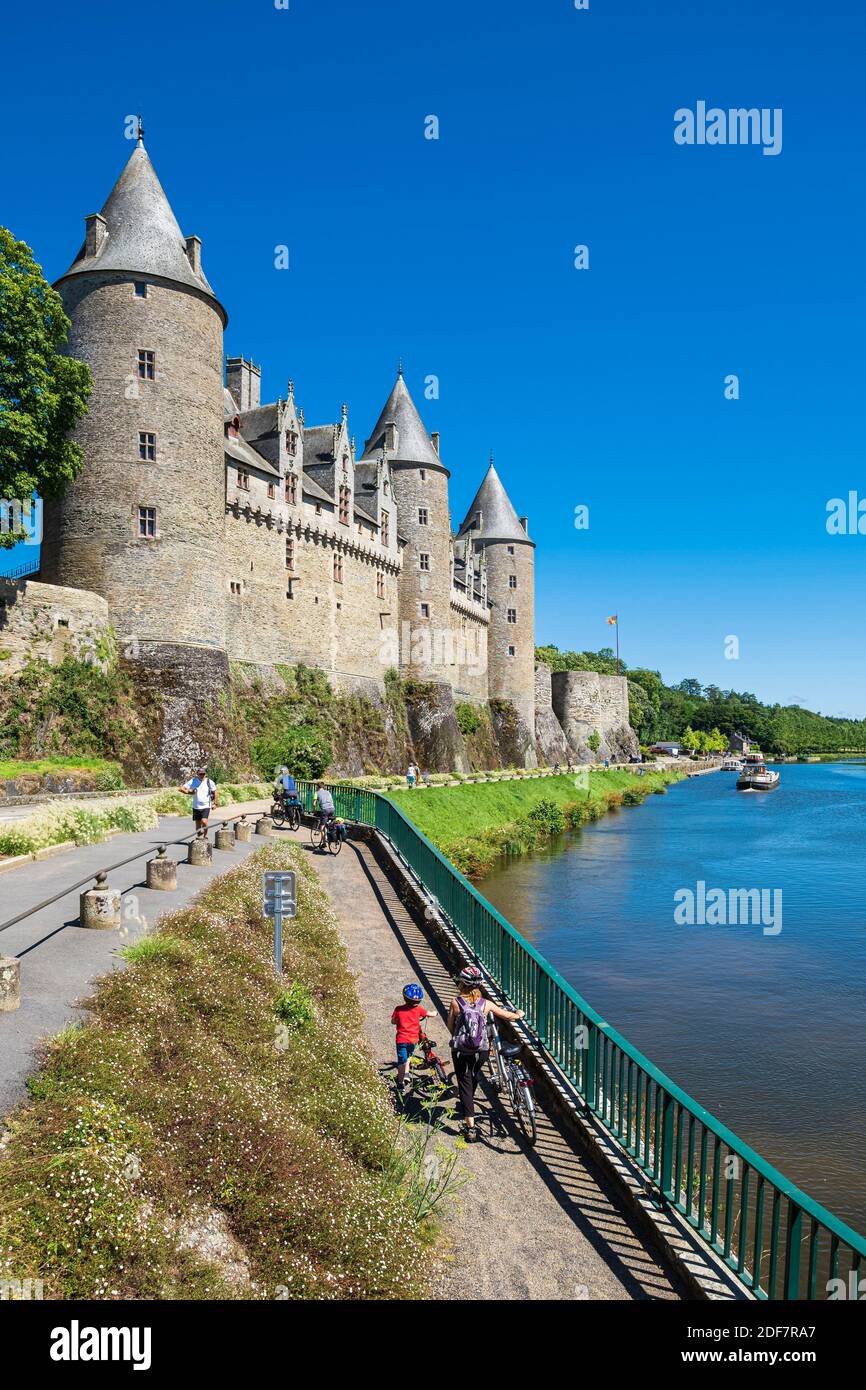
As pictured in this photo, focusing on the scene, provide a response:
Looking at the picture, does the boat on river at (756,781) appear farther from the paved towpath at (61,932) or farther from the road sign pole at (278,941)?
the road sign pole at (278,941)

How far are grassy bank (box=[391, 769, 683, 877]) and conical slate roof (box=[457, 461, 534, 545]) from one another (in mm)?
25229

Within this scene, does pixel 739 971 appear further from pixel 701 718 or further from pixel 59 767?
pixel 701 718

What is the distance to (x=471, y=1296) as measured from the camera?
19.3 ft

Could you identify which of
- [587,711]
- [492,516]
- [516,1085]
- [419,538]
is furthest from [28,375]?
[587,711]

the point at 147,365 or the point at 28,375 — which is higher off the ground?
the point at 147,365

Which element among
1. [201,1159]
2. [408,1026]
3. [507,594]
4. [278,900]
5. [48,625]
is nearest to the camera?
[201,1159]

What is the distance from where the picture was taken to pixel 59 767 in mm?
26891

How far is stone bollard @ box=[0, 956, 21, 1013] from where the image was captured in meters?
7.66

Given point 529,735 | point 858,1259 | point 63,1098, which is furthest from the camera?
point 529,735

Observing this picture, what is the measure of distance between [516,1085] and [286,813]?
18.2m

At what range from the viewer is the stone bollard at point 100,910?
430 inches

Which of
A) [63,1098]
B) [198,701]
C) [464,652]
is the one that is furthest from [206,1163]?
[464,652]
